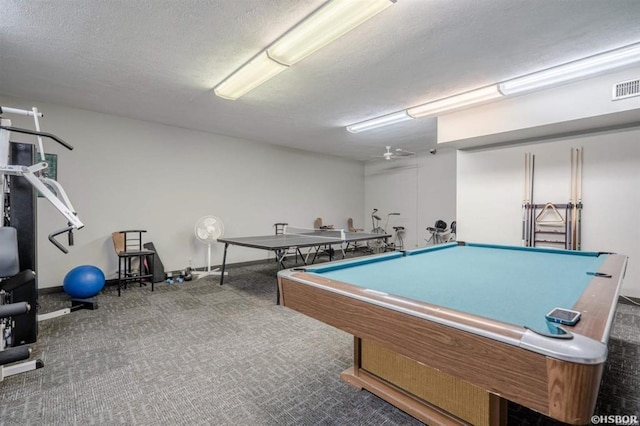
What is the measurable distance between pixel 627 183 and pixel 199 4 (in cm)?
507

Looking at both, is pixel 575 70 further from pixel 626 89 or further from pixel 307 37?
pixel 307 37

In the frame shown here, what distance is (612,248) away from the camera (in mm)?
3740

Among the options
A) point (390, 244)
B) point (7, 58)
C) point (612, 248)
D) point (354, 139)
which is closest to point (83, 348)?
point (7, 58)

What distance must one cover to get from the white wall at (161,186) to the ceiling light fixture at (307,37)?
2.50 m

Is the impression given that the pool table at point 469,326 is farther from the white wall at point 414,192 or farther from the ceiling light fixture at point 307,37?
the white wall at point 414,192

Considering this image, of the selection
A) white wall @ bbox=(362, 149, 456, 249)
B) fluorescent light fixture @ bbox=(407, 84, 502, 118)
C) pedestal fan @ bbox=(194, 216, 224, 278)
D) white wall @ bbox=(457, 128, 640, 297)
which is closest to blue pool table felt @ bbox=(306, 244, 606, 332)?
white wall @ bbox=(457, 128, 640, 297)

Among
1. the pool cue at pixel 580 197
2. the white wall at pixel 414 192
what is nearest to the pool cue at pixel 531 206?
the pool cue at pixel 580 197

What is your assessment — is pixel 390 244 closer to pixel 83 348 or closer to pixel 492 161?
pixel 492 161

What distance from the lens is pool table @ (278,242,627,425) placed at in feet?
2.46

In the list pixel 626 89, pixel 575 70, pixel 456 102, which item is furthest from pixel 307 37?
pixel 626 89

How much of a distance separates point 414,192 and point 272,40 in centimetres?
596

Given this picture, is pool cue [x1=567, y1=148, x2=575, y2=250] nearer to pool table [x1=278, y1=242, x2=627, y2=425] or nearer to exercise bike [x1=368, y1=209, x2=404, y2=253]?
pool table [x1=278, y1=242, x2=627, y2=425]

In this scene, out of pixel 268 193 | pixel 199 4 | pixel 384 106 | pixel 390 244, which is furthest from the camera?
pixel 390 244

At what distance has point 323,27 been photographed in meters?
2.16
